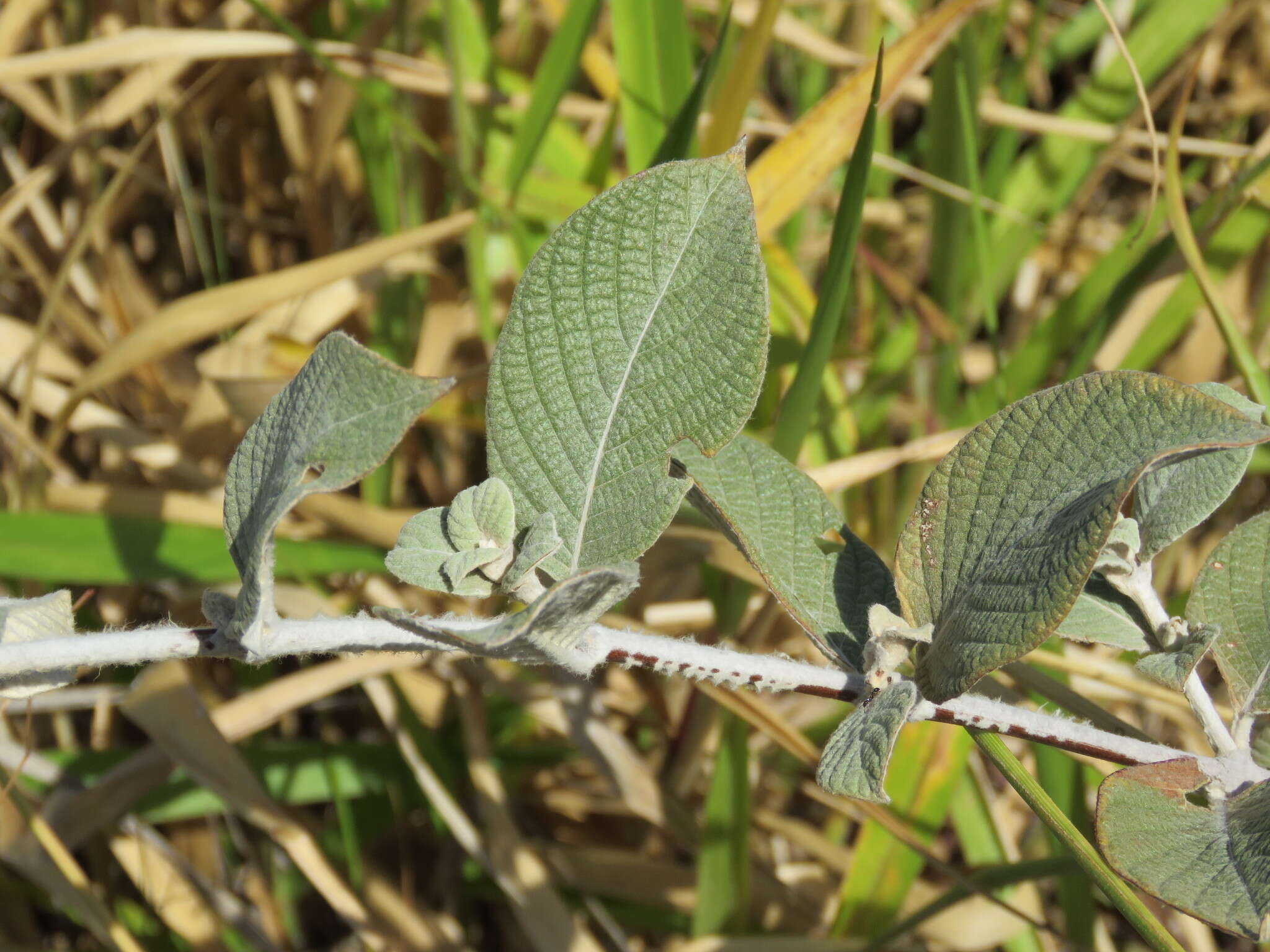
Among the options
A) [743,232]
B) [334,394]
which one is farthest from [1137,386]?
[334,394]

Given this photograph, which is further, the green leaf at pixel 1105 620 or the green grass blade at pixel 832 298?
the green grass blade at pixel 832 298

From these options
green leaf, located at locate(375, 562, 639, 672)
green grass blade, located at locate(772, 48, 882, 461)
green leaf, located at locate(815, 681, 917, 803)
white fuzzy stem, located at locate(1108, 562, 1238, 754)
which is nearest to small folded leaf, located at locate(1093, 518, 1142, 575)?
white fuzzy stem, located at locate(1108, 562, 1238, 754)

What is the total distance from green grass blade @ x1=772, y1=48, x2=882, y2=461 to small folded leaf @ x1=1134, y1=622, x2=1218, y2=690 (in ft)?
1.11

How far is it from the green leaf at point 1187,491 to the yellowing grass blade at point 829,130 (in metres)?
0.51

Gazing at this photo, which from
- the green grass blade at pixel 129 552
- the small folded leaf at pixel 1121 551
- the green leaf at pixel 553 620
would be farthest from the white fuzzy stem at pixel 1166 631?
the green grass blade at pixel 129 552

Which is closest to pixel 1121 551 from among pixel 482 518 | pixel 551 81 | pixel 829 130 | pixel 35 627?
pixel 482 518

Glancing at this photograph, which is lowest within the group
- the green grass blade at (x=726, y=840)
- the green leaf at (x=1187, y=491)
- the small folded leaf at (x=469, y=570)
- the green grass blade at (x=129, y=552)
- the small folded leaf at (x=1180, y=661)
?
the green grass blade at (x=726, y=840)

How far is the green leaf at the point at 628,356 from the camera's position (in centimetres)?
38

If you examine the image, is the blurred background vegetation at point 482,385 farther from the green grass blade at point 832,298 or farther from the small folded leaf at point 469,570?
the small folded leaf at point 469,570

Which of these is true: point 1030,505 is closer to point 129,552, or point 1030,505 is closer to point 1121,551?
point 1121,551

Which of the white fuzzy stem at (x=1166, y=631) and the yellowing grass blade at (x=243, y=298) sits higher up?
the white fuzzy stem at (x=1166, y=631)

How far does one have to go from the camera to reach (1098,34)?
1.41 meters

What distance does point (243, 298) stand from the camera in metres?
1.02

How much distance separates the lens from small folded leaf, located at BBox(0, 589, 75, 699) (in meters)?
0.39
